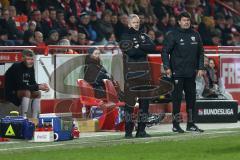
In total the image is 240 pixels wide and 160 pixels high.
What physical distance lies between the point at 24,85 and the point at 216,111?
4706 millimetres

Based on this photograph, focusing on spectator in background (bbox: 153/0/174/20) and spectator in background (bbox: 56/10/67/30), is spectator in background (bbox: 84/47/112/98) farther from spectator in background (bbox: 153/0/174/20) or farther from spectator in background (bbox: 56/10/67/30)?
spectator in background (bbox: 153/0/174/20)

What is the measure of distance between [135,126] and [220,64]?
5359 mm

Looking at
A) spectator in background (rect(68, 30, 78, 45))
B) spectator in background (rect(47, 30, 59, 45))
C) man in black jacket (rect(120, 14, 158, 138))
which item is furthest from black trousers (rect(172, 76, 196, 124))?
spectator in background (rect(68, 30, 78, 45))

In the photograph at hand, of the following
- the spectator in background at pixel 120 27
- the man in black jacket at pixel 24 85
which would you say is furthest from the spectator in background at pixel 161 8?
the man in black jacket at pixel 24 85

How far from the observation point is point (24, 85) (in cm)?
1991

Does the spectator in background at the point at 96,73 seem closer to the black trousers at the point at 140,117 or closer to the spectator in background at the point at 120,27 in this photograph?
the black trousers at the point at 140,117

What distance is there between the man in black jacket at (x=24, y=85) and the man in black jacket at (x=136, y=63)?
2.88 meters

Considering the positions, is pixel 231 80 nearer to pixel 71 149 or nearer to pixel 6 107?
pixel 6 107

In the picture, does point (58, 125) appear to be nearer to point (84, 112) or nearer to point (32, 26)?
point (84, 112)

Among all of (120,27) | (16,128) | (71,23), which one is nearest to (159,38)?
(120,27)

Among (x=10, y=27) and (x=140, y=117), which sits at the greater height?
(x=10, y=27)

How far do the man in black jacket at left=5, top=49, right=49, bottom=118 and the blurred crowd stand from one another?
8.96 ft

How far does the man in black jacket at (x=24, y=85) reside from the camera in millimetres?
19859

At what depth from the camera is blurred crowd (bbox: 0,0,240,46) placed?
2369 cm
